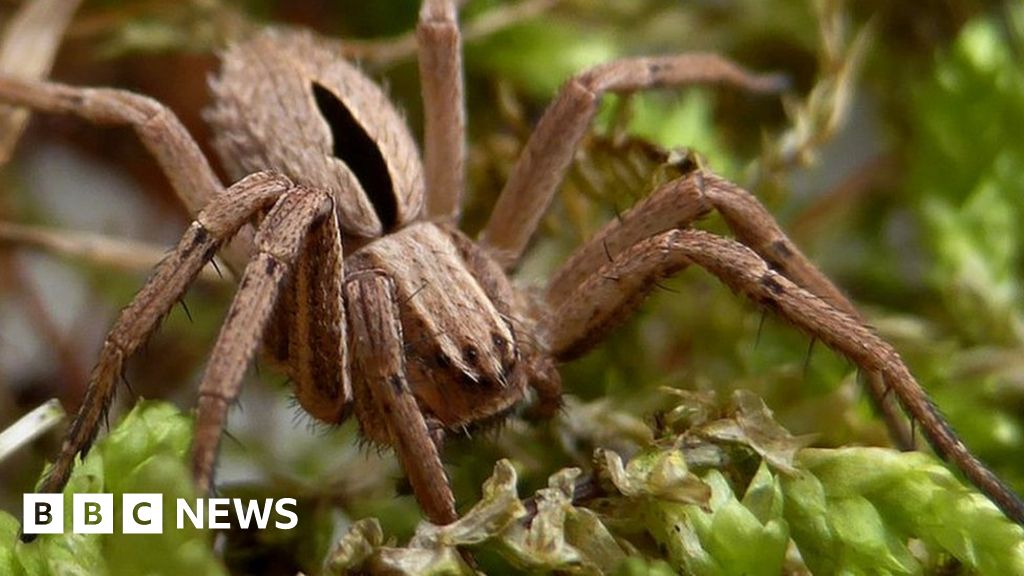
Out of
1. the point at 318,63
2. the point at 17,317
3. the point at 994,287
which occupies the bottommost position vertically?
the point at 17,317

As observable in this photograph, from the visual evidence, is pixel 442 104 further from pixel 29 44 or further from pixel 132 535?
pixel 132 535

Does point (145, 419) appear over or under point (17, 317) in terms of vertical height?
over

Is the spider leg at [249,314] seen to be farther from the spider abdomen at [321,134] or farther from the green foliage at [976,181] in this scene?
the green foliage at [976,181]

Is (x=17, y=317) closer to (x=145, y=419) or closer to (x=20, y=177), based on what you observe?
(x=20, y=177)

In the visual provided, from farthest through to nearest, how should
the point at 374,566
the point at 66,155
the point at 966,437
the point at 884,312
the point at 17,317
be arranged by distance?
the point at 66,155 < the point at 17,317 < the point at 884,312 < the point at 966,437 < the point at 374,566

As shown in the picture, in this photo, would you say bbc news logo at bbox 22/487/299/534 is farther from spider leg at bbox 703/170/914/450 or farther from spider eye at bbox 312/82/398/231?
spider leg at bbox 703/170/914/450

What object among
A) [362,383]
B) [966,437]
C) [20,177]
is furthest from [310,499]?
[20,177]

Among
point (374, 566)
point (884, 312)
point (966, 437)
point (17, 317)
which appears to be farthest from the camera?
point (17, 317)
